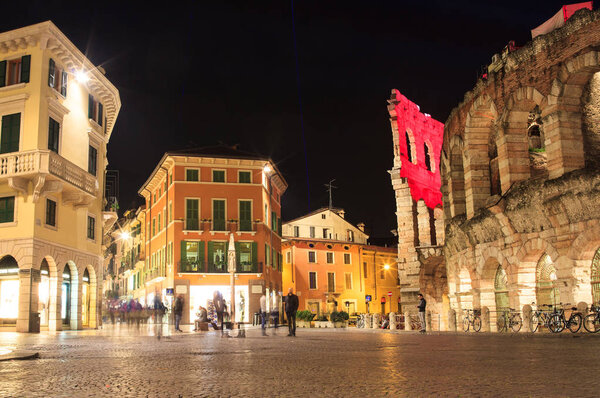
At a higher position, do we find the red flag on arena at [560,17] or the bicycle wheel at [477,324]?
the red flag on arena at [560,17]

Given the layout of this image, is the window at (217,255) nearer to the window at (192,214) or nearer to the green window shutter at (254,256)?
the window at (192,214)

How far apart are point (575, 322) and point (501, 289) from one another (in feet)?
20.9

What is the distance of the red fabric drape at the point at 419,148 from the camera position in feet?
127

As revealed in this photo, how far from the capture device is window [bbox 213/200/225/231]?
45406 millimetres

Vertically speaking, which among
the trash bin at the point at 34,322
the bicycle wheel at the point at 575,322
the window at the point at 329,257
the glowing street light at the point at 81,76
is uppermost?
the glowing street light at the point at 81,76

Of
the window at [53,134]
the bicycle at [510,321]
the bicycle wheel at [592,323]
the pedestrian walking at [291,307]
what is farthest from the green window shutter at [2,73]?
the bicycle wheel at [592,323]

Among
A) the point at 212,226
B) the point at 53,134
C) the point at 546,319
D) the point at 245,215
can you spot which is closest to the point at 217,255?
the point at 212,226

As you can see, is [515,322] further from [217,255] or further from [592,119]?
[217,255]

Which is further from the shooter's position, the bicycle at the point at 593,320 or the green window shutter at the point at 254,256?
the green window shutter at the point at 254,256

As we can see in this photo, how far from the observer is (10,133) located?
2556 cm

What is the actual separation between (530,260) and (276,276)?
1302 inches

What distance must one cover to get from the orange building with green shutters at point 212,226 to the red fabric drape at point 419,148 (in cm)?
1167

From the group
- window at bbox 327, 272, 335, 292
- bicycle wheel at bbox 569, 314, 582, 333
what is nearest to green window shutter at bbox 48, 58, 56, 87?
bicycle wheel at bbox 569, 314, 582, 333

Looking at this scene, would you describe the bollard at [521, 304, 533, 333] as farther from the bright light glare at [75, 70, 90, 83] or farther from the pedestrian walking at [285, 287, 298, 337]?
the bright light glare at [75, 70, 90, 83]
